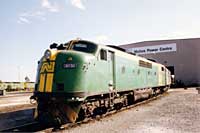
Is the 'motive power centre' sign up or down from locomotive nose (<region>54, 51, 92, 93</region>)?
up

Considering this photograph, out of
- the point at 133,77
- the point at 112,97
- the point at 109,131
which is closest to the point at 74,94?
the point at 109,131

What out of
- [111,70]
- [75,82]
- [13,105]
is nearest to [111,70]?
[111,70]

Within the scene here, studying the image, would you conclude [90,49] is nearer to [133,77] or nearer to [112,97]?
[112,97]

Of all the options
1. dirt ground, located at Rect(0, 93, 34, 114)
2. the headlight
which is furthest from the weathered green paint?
dirt ground, located at Rect(0, 93, 34, 114)

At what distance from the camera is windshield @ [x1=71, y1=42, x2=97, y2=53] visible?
1061 cm

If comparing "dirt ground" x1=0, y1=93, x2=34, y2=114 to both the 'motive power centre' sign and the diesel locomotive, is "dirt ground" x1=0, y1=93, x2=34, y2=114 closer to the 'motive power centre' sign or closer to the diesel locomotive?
the diesel locomotive

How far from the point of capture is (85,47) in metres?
10.7

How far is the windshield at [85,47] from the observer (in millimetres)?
10609

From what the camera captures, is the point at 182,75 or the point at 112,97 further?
the point at 182,75

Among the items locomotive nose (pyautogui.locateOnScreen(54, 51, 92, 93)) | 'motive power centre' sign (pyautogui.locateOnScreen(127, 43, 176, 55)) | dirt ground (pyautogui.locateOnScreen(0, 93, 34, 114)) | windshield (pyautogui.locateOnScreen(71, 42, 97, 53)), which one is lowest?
dirt ground (pyautogui.locateOnScreen(0, 93, 34, 114))

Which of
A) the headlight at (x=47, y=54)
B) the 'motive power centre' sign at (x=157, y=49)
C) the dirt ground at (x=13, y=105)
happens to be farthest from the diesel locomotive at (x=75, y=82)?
the 'motive power centre' sign at (x=157, y=49)

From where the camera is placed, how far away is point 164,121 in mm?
10898

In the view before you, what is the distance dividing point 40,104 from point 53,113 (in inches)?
25.9

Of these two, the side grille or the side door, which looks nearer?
the side grille
